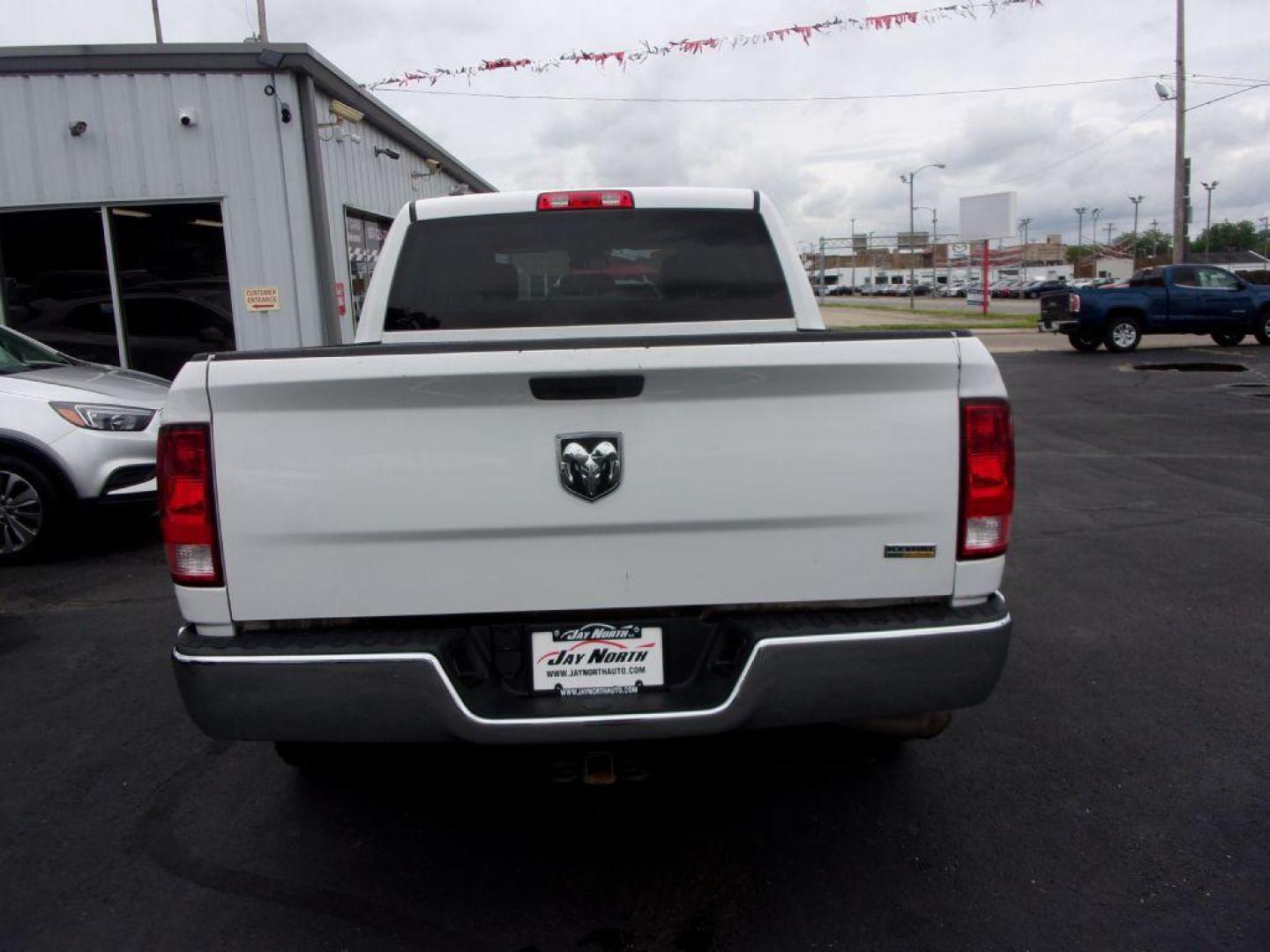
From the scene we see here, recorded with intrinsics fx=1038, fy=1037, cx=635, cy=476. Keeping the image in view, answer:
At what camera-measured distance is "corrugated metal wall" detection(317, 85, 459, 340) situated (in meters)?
11.6

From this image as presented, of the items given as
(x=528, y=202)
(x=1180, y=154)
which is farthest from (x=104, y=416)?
(x=1180, y=154)

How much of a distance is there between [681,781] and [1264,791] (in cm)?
191

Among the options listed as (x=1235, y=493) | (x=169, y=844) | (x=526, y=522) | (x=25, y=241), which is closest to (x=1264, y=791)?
(x=526, y=522)

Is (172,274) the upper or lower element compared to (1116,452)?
upper

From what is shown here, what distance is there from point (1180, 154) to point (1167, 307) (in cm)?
983

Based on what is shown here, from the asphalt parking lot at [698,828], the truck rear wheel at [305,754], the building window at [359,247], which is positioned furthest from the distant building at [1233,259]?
the truck rear wheel at [305,754]

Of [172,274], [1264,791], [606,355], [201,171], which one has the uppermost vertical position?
[201,171]

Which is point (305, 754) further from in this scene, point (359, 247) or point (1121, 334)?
point (1121, 334)

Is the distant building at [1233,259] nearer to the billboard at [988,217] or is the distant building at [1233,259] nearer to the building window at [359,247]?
the billboard at [988,217]

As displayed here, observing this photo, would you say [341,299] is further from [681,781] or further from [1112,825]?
[1112,825]

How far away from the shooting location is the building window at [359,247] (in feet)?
41.3

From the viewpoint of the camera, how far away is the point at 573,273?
4207 mm

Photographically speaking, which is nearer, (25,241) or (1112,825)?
(1112,825)

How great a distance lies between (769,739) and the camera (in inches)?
150
